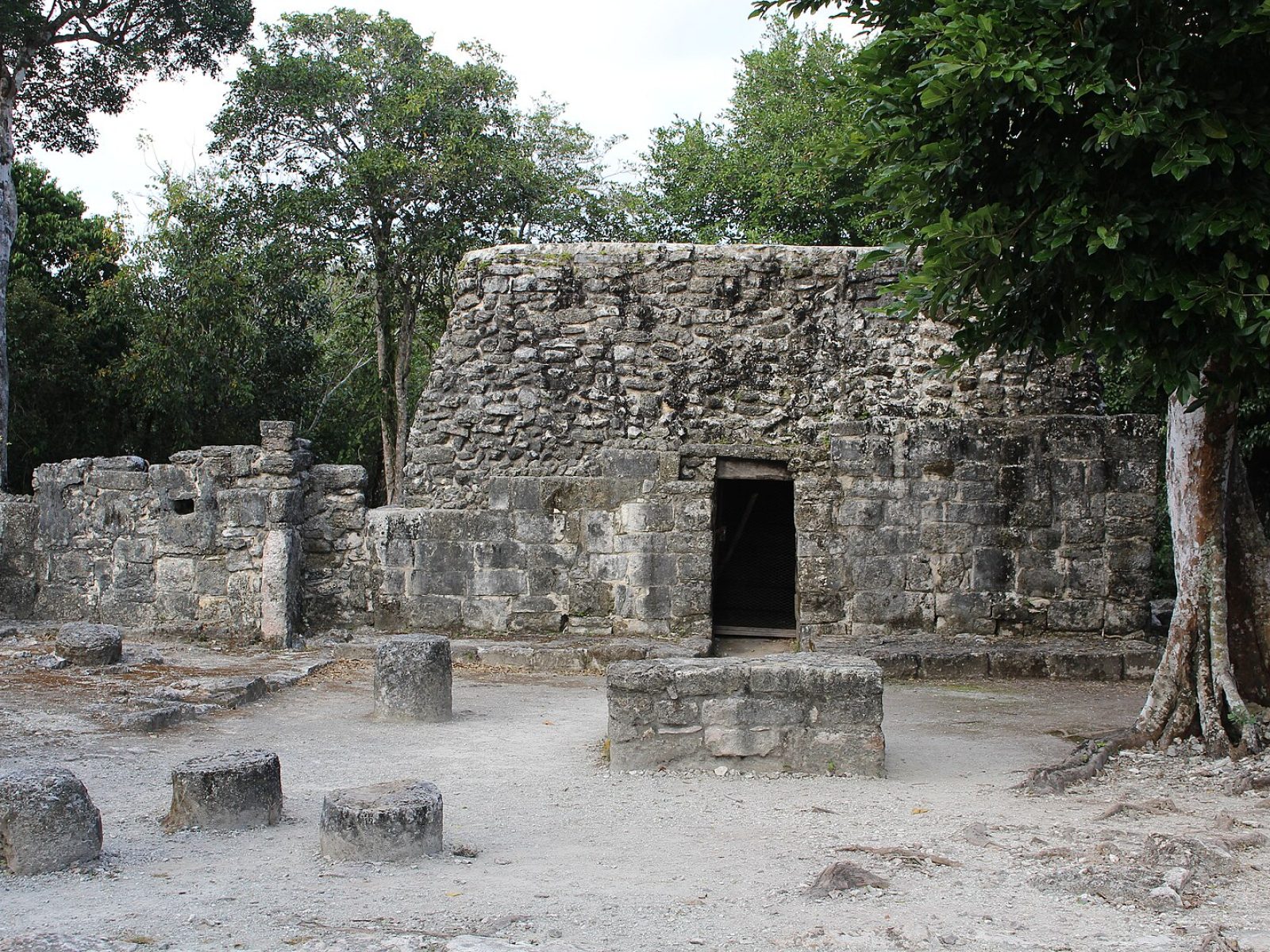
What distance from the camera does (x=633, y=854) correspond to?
556 centimetres

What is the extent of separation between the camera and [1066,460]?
11641 millimetres

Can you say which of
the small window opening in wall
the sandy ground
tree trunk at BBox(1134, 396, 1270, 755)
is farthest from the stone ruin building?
tree trunk at BBox(1134, 396, 1270, 755)

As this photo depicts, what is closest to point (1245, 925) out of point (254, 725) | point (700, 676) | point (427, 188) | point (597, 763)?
point (700, 676)

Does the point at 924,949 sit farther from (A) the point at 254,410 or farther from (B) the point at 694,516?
(A) the point at 254,410

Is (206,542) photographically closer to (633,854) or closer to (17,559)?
(17,559)

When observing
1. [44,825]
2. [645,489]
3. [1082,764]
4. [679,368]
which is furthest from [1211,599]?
[44,825]

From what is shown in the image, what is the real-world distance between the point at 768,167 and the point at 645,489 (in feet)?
37.7

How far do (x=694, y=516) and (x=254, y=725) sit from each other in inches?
191

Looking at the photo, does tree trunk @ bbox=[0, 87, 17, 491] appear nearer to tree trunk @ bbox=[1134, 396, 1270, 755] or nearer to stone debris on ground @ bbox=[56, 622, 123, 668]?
stone debris on ground @ bbox=[56, 622, 123, 668]

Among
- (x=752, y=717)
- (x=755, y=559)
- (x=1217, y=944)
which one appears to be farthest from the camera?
(x=755, y=559)

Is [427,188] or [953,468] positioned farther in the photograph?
[427,188]

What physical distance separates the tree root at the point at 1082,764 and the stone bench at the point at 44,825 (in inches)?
191

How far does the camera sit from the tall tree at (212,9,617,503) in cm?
2156

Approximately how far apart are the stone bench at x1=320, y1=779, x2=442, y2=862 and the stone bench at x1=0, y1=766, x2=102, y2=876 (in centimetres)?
100
